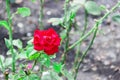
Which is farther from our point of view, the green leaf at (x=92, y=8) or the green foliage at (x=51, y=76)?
the green leaf at (x=92, y=8)

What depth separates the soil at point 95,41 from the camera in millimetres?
2709

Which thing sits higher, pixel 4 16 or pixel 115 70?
pixel 4 16

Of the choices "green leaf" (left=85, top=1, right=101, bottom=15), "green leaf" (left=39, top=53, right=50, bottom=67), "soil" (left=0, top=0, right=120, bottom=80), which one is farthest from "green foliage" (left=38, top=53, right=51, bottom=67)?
"soil" (left=0, top=0, right=120, bottom=80)

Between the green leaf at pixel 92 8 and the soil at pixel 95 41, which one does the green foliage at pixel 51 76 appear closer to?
the green leaf at pixel 92 8

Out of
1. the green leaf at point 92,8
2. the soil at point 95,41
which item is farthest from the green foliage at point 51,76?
the soil at point 95,41

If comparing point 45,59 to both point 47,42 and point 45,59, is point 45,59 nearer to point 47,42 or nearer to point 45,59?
point 45,59

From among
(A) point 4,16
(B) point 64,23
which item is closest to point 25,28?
(A) point 4,16

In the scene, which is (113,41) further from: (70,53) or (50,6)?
(50,6)

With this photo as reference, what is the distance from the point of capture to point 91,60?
111 inches

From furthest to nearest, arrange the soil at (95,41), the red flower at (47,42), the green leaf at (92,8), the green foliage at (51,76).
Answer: the soil at (95,41) → the green leaf at (92,8) → the green foliage at (51,76) → the red flower at (47,42)

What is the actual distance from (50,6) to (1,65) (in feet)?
5.86

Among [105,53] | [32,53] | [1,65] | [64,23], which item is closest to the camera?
[32,53]

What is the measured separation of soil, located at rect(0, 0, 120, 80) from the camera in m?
2.71

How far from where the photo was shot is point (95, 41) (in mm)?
3045
